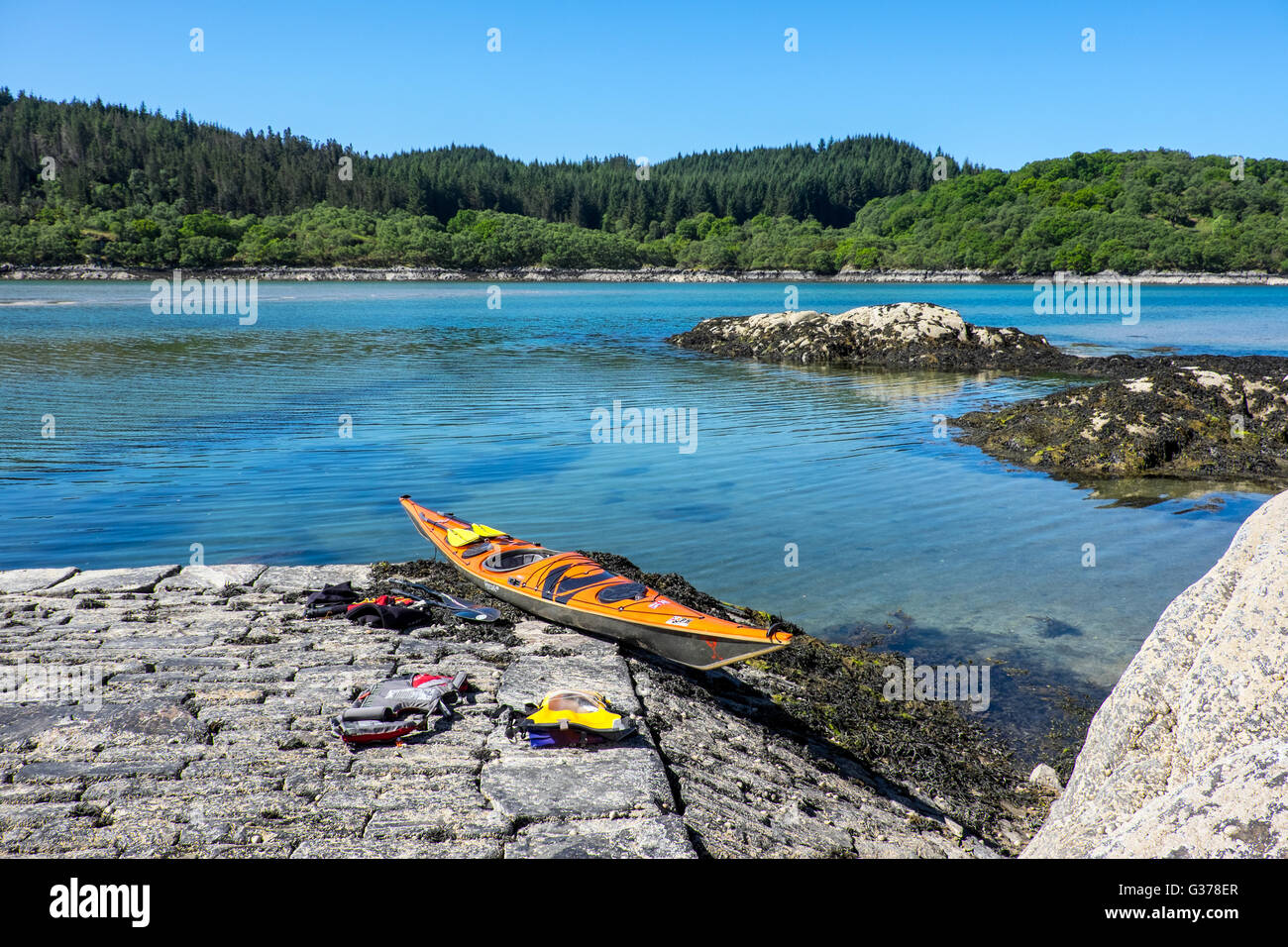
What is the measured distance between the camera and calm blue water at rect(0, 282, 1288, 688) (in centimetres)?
1166

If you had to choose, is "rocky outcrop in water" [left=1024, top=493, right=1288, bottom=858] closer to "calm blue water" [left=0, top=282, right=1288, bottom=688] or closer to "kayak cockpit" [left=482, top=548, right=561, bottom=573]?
"calm blue water" [left=0, top=282, right=1288, bottom=688]

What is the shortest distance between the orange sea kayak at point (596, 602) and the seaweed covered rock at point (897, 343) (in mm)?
32105

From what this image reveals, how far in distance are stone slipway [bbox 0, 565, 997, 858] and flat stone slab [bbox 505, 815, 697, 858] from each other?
14mm

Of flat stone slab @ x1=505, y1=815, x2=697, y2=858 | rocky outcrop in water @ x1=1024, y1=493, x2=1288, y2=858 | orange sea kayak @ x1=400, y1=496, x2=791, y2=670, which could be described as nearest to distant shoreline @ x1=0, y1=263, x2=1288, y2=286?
orange sea kayak @ x1=400, y1=496, x2=791, y2=670

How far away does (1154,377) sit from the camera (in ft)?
73.4

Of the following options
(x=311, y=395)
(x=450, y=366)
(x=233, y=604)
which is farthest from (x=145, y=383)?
(x=233, y=604)

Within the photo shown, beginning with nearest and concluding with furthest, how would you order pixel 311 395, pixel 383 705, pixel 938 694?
1. pixel 383 705
2. pixel 938 694
3. pixel 311 395

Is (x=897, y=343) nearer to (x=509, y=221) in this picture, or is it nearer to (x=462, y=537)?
(x=462, y=537)

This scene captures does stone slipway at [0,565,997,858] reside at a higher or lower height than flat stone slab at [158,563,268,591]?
lower

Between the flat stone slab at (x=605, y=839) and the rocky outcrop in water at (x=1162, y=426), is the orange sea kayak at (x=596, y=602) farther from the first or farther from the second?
the rocky outcrop in water at (x=1162, y=426)

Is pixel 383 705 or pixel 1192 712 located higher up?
pixel 1192 712
